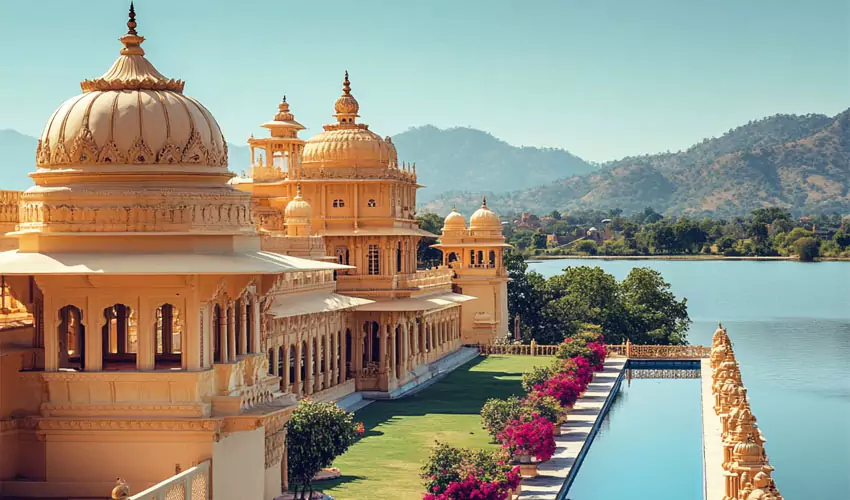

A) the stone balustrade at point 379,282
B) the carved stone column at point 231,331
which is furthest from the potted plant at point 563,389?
the carved stone column at point 231,331

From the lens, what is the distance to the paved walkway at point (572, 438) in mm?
25266

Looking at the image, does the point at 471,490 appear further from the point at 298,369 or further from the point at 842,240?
the point at 842,240

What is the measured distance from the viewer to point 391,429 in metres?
31.3

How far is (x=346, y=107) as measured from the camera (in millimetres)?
40969

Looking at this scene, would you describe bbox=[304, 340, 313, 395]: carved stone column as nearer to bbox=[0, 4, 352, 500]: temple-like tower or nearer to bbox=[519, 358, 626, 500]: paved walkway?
bbox=[519, 358, 626, 500]: paved walkway

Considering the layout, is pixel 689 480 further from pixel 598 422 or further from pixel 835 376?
pixel 835 376

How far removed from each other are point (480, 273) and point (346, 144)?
1363cm

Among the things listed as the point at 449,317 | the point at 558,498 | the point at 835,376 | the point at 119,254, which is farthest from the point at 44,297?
the point at 835,376

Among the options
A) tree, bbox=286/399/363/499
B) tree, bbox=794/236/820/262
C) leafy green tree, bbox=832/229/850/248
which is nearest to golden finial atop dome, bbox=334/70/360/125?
tree, bbox=286/399/363/499

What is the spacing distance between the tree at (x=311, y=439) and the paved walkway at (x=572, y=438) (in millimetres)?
4094

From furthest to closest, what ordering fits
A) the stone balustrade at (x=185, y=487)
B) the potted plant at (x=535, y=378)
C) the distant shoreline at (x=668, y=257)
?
the distant shoreline at (x=668, y=257) < the potted plant at (x=535, y=378) < the stone balustrade at (x=185, y=487)

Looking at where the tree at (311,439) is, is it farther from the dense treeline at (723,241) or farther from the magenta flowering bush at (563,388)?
the dense treeline at (723,241)

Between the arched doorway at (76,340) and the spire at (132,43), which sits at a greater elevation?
the spire at (132,43)

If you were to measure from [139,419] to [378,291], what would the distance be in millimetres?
27059
